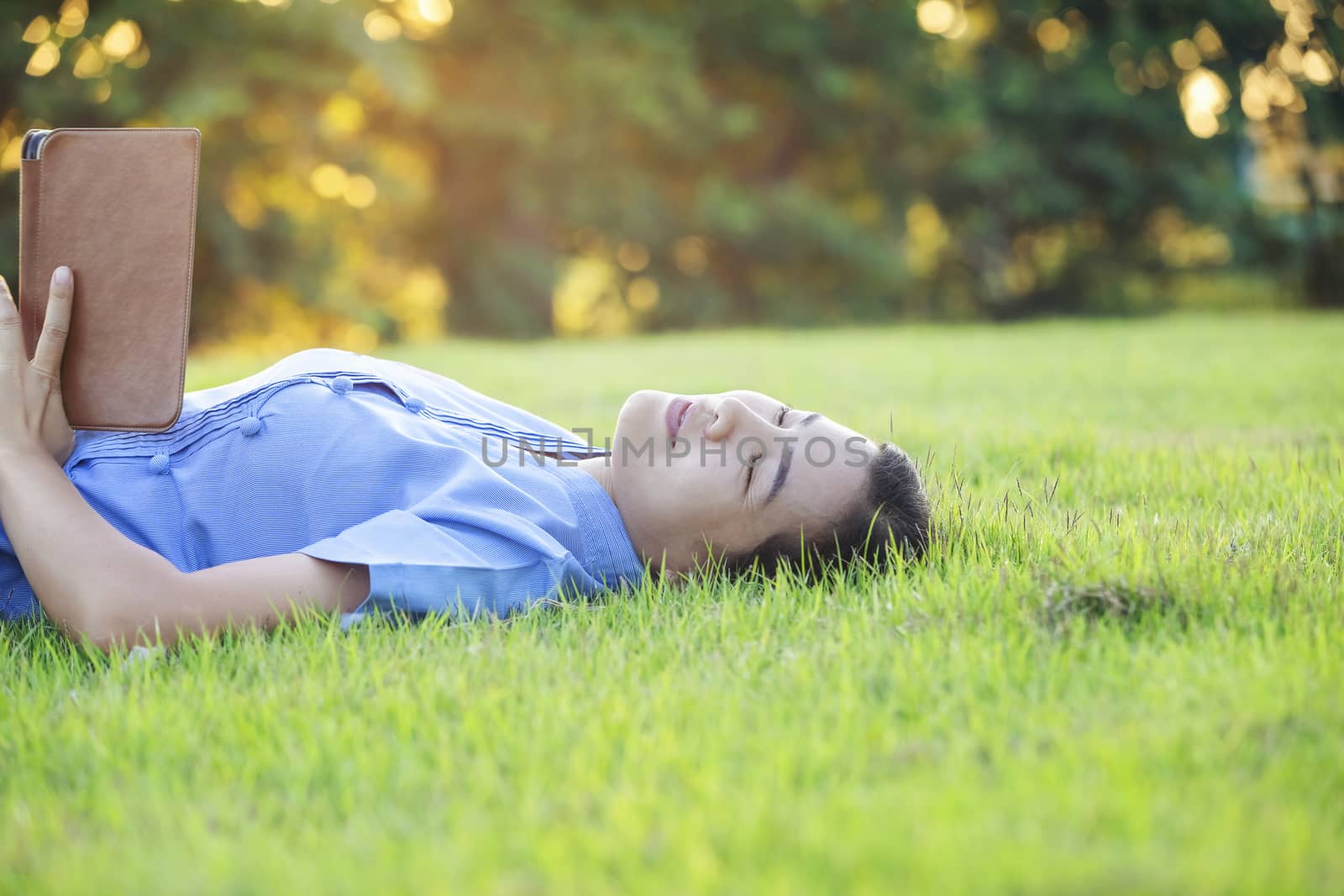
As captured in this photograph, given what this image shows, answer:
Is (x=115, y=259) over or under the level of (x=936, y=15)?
under

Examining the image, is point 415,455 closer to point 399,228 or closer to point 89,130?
point 89,130

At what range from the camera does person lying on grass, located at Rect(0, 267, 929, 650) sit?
1.93 meters

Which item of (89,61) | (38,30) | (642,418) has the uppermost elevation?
(38,30)

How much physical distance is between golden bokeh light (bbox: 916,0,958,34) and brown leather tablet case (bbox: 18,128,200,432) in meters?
16.4

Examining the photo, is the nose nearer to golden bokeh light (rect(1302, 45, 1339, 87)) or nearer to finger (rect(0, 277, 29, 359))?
finger (rect(0, 277, 29, 359))

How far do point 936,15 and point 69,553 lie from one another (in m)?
17.7

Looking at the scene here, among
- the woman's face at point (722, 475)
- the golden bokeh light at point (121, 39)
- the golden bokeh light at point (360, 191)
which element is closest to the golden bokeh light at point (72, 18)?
the golden bokeh light at point (121, 39)

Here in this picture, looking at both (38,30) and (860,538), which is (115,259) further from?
(38,30)

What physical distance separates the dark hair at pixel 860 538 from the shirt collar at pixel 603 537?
0.74 feet

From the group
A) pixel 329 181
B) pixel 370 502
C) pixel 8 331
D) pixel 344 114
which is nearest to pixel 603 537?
pixel 370 502

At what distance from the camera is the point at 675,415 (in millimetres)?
2385

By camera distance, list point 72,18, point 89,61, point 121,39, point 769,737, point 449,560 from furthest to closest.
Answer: point 121,39
point 72,18
point 89,61
point 449,560
point 769,737

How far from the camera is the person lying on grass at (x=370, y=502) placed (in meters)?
1.93

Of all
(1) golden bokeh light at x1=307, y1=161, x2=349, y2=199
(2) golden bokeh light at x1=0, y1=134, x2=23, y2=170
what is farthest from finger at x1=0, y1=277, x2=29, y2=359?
(1) golden bokeh light at x1=307, y1=161, x2=349, y2=199
